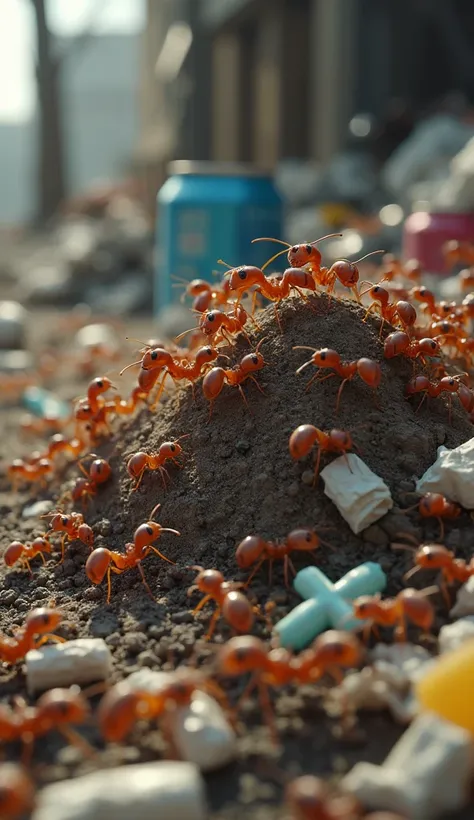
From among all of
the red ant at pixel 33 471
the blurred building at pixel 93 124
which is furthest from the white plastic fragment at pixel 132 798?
the blurred building at pixel 93 124

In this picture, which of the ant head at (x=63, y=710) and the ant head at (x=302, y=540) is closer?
the ant head at (x=63, y=710)

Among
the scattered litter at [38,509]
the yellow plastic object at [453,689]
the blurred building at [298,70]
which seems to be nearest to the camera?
the yellow plastic object at [453,689]

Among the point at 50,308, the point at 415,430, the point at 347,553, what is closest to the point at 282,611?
the point at 347,553

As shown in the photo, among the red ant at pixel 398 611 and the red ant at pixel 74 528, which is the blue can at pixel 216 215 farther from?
the red ant at pixel 398 611

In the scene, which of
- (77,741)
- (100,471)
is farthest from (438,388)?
(77,741)

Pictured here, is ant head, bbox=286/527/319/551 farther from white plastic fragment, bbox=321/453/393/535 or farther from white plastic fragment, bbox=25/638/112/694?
white plastic fragment, bbox=25/638/112/694

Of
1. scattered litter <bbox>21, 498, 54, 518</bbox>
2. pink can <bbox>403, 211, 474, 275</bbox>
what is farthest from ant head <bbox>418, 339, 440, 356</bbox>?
pink can <bbox>403, 211, 474, 275</bbox>

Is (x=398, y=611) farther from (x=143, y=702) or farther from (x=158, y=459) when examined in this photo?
(x=158, y=459)
